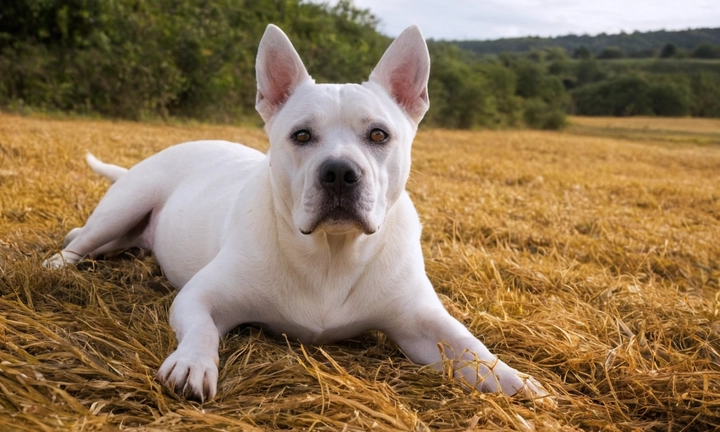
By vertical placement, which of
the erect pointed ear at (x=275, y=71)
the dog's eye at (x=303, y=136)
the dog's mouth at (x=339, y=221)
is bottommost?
the dog's mouth at (x=339, y=221)

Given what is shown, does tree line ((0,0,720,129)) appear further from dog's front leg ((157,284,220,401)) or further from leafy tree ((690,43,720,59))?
leafy tree ((690,43,720,59))

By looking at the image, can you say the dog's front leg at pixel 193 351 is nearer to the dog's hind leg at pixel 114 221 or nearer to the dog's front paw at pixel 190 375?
the dog's front paw at pixel 190 375

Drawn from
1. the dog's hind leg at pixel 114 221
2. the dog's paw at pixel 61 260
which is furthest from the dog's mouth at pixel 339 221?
the dog's hind leg at pixel 114 221

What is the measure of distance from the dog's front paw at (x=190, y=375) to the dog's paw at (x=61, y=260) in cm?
140

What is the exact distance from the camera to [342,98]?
2.86 metres

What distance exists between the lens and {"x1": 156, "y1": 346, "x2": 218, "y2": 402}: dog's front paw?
2131mm

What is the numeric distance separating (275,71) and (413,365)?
5.08 feet

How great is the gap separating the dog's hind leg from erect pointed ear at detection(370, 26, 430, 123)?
1.81m

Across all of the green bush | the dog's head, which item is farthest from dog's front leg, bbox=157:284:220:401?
the green bush

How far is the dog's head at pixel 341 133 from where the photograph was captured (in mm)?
2578

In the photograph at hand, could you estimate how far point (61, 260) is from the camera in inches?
147

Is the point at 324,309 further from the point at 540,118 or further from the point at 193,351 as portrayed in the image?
the point at 540,118

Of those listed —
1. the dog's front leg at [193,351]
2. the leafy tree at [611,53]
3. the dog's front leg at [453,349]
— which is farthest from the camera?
the leafy tree at [611,53]

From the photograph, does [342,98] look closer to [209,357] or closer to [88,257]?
[209,357]
